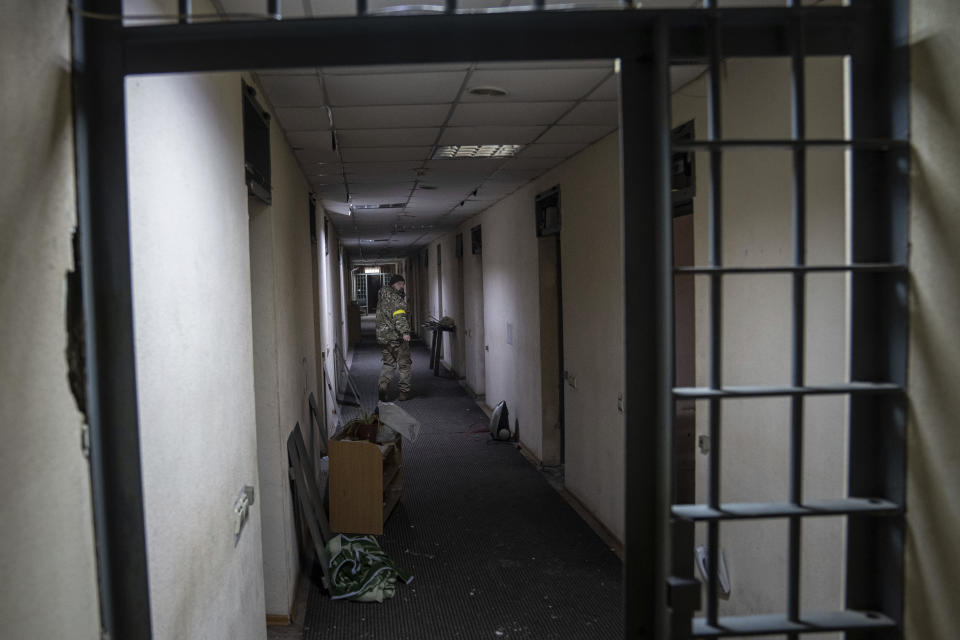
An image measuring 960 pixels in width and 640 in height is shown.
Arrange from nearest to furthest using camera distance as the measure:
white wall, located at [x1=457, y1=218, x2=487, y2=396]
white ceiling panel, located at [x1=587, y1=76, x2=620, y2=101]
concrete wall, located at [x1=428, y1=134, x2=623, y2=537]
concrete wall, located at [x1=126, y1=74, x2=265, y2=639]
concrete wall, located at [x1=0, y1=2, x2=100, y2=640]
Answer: concrete wall, located at [x1=0, y1=2, x2=100, y2=640]
concrete wall, located at [x1=126, y1=74, x2=265, y2=639]
white ceiling panel, located at [x1=587, y1=76, x2=620, y2=101]
concrete wall, located at [x1=428, y1=134, x2=623, y2=537]
white wall, located at [x1=457, y1=218, x2=487, y2=396]

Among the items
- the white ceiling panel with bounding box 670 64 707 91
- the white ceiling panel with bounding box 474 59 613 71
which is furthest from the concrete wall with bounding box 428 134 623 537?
the white ceiling panel with bounding box 474 59 613 71

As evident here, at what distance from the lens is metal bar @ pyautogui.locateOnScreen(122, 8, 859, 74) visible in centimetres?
118

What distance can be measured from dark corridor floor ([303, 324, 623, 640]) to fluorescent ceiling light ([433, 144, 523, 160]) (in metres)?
2.78

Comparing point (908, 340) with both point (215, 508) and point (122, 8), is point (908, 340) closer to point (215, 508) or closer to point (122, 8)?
point (122, 8)

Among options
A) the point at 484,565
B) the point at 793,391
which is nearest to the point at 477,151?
the point at 484,565

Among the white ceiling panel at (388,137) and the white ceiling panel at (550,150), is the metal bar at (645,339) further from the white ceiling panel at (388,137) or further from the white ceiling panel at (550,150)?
the white ceiling panel at (550,150)

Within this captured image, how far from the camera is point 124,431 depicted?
3.82 ft

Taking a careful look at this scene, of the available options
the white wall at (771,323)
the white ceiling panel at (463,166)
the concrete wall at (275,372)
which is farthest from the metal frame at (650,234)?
the white ceiling panel at (463,166)

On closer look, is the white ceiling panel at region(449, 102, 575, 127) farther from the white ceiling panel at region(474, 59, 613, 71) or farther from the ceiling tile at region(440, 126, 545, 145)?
the white ceiling panel at region(474, 59, 613, 71)

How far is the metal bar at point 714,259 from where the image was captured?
118cm

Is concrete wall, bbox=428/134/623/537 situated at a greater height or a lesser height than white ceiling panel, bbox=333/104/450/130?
lesser

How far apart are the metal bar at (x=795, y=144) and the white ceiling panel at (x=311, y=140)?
3179 mm

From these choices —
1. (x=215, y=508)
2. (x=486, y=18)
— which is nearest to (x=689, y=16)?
(x=486, y=18)

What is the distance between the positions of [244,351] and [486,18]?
170 centimetres
